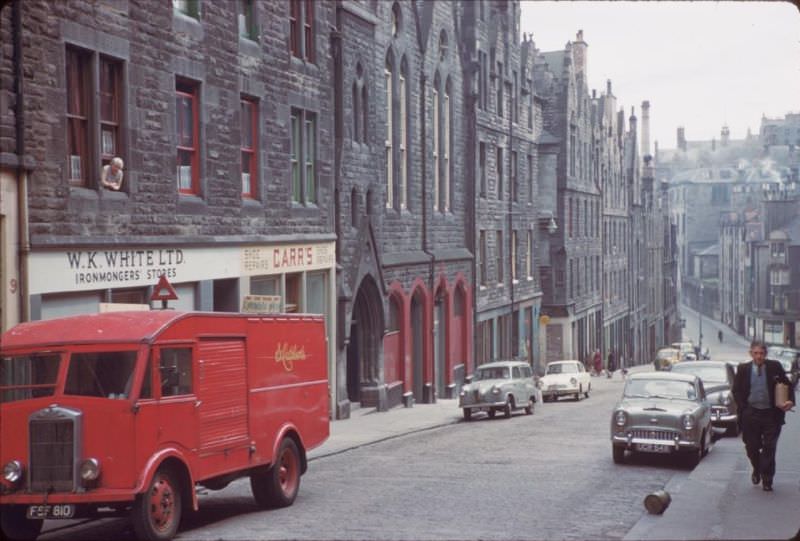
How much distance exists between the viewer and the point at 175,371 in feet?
44.8

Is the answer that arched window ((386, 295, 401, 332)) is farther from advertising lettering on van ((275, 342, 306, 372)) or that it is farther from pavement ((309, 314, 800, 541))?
advertising lettering on van ((275, 342, 306, 372))

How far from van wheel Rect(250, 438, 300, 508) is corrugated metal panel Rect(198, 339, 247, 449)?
3.41 feet

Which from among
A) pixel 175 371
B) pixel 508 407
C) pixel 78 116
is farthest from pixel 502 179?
pixel 175 371

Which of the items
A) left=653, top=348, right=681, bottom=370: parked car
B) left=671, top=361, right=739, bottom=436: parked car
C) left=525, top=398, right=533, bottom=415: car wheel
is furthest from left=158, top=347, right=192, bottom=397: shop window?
left=653, top=348, right=681, bottom=370: parked car

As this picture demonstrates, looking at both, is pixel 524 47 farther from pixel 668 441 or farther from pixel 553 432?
pixel 668 441

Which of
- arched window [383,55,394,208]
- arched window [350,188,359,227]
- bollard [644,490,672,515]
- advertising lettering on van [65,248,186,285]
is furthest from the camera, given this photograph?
arched window [383,55,394,208]

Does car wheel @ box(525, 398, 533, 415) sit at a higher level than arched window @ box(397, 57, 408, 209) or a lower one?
lower

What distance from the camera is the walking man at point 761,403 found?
15.3 m

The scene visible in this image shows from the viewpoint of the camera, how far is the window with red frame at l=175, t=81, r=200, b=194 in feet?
80.2

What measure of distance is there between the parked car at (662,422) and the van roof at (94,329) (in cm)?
1027

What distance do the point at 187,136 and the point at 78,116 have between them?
15.3ft

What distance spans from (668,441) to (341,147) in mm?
15604

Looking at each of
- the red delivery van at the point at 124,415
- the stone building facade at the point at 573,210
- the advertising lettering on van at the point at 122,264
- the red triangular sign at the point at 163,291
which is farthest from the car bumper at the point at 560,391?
the red delivery van at the point at 124,415

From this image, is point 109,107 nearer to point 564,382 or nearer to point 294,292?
point 294,292
